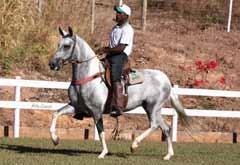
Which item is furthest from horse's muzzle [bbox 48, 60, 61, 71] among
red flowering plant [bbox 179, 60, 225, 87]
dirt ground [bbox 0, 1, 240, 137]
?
red flowering plant [bbox 179, 60, 225, 87]

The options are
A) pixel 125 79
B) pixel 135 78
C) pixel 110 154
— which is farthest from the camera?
pixel 110 154

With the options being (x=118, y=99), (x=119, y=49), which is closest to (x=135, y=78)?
(x=118, y=99)

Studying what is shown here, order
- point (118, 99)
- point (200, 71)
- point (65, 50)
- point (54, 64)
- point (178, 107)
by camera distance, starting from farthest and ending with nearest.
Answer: point (200, 71) < point (178, 107) < point (118, 99) < point (65, 50) < point (54, 64)

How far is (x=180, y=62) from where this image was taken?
2953 centimetres

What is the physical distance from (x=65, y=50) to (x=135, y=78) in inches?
64.2

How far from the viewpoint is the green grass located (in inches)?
609

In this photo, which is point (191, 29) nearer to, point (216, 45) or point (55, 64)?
point (216, 45)

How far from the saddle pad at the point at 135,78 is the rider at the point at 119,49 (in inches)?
13.9

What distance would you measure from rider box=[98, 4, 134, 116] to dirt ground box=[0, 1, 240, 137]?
794 centimetres

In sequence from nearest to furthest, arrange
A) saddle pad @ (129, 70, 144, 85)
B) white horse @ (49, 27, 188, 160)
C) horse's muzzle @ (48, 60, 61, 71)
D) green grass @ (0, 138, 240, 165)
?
green grass @ (0, 138, 240, 165)
horse's muzzle @ (48, 60, 61, 71)
white horse @ (49, 27, 188, 160)
saddle pad @ (129, 70, 144, 85)

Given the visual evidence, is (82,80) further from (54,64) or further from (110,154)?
(110,154)

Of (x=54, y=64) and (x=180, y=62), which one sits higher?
(x=54, y=64)

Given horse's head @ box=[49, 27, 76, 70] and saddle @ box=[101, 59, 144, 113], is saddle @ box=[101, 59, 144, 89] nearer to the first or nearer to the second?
saddle @ box=[101, 59, 144, 113]

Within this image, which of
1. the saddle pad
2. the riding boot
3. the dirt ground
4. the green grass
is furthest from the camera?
the dirt ground
